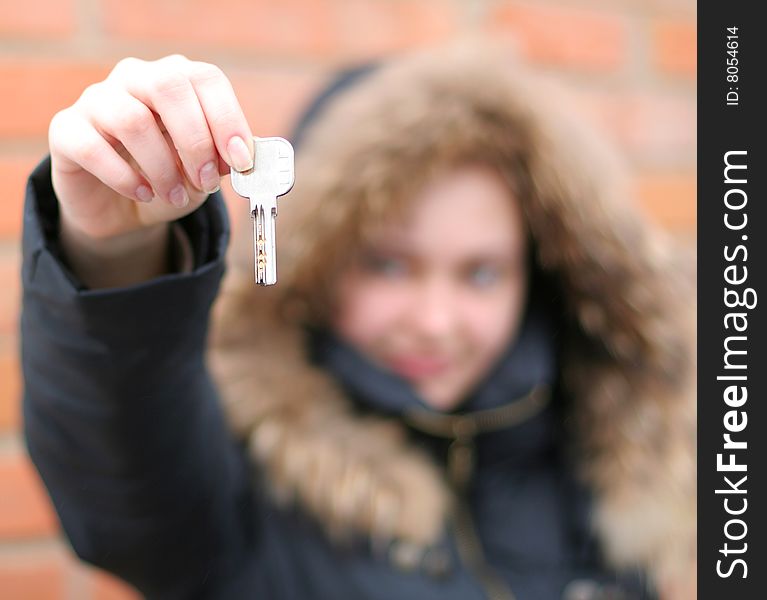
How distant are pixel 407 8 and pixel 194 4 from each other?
0.24 metres

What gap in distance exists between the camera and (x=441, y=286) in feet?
2.72

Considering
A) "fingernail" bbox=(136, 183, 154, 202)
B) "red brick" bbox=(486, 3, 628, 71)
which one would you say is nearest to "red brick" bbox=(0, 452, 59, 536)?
"fingernail" bbox=(136, 183, 154, 202)

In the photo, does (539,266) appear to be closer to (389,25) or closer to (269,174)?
(389,25)

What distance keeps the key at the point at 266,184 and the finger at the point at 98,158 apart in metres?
0.05

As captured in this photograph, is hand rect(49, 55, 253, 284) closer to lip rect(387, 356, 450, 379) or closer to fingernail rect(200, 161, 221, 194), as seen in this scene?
fingernail rect(200, 161, 221, 194)

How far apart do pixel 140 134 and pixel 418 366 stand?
1.62 feet

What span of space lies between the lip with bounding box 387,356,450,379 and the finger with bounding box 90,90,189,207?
1.54 ft

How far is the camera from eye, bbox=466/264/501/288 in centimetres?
85

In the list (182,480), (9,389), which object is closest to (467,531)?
(182,480)

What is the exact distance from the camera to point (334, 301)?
87cm
